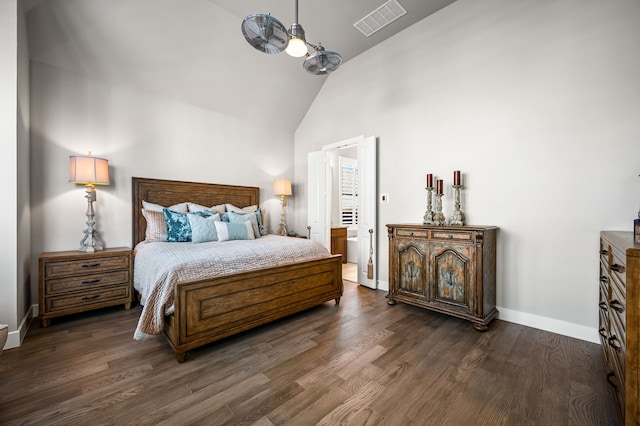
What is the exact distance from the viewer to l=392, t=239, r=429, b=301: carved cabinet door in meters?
2.89

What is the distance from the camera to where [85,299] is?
2.71 m

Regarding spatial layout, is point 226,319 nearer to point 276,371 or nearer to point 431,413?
point 276,371

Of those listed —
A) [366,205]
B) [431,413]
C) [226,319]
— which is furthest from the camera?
[366,205]

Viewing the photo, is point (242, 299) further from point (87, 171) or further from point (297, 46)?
point (87, 171)

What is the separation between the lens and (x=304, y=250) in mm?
2906

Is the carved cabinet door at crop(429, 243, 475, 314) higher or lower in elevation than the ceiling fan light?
lower

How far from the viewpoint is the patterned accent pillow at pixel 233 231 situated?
3157 millimetres

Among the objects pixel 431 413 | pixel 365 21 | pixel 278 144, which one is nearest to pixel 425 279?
pixel 431 413

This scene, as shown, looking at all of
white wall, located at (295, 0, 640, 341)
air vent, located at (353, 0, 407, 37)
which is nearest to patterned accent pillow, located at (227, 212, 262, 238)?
white wall, located at (295, 0, 640, 341)

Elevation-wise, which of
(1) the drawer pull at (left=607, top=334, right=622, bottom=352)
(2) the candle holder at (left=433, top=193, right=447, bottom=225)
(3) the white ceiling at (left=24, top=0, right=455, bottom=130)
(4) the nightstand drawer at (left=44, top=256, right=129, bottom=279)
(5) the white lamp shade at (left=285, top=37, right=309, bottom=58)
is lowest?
(1) the drawer pull at (left=607, top=334, right=622, bottom=352)

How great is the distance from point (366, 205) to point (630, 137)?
8.52ft

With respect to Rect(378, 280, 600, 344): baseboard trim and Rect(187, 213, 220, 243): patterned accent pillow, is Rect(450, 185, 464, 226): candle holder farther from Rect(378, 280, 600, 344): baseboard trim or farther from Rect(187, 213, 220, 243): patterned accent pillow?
Rect(187, 213, 220, 243): patterned accent pillow

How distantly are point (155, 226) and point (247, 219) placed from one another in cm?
109

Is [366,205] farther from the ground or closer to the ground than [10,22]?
closer to the ground
